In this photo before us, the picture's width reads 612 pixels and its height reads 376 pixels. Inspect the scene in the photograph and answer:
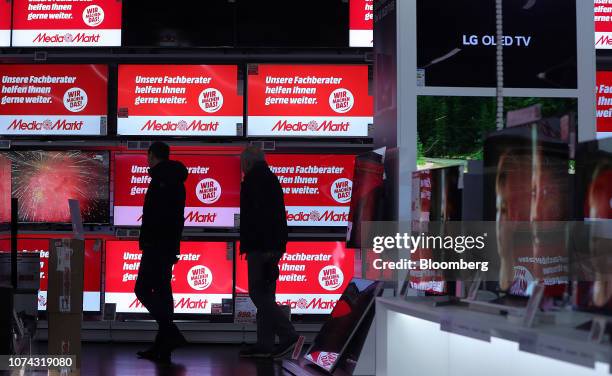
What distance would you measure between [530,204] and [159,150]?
4.47 m

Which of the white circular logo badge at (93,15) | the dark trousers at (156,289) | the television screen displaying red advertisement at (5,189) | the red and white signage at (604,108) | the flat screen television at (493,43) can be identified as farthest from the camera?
the white circular logo badge at (93,15)

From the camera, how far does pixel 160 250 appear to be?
21.6 ft

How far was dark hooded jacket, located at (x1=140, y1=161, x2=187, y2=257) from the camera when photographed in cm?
655


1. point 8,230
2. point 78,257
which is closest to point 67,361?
point 78,257

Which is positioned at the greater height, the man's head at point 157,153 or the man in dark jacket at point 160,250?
the man's head at point 157,153

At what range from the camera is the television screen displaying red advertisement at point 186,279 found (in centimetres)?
732

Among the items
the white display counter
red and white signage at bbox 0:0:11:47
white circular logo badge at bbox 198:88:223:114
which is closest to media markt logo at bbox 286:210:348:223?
white circular logo badge at bbox 198:88:223:114

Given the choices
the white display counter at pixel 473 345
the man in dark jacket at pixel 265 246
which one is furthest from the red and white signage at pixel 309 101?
the white display counter at pixel 473 345

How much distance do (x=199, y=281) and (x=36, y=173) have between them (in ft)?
5.80

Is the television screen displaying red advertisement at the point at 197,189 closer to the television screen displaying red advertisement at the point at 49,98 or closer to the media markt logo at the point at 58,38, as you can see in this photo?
Result: the television screen displaying red advertisement at the point at 49,98

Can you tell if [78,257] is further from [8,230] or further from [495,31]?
[495,31]

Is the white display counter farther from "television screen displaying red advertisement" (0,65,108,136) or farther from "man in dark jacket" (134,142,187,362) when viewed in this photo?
"television screen displaying red advertisement" (0,65,108,136)

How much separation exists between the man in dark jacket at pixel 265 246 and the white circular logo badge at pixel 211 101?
107 cm

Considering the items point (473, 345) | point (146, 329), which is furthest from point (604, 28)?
point (473, 345)
